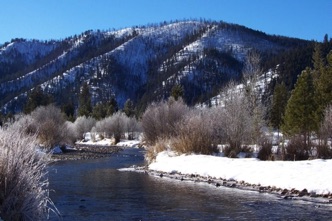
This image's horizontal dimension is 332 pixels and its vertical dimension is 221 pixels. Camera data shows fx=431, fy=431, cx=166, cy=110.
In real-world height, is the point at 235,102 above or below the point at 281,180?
above

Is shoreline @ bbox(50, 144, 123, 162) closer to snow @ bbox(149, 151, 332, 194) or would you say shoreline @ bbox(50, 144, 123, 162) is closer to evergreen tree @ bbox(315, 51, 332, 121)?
snow @ bbox(149, 151, 332, 194)

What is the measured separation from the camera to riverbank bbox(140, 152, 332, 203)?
17047 millimetres

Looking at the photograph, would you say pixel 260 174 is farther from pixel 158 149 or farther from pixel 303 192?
pixel 158 149

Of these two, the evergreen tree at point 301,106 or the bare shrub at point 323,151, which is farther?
the evergreen tree at point 301,106

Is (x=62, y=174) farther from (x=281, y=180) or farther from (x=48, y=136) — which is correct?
(x=48, y=136)

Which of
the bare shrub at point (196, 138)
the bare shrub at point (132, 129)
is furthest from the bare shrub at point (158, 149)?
the bare shrub at point (132, 129)

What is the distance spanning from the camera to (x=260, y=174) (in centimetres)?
2023

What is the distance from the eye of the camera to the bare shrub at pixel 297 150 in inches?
978

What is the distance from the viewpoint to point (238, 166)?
2244 centimetres

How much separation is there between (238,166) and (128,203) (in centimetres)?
848

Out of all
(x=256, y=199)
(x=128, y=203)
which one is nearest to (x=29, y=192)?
(x=128, y=203)

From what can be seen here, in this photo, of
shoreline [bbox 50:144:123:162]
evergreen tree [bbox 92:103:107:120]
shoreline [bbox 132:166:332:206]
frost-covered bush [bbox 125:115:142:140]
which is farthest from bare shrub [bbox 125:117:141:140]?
shoreline [bbox 132:166:332:206]

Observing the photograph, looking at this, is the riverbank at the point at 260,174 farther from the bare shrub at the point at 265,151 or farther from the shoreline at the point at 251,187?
the bare shrub at the point at 265,151

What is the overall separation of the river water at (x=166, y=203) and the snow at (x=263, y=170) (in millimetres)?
1546
